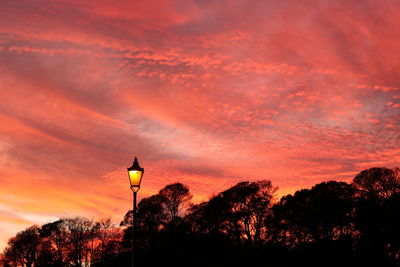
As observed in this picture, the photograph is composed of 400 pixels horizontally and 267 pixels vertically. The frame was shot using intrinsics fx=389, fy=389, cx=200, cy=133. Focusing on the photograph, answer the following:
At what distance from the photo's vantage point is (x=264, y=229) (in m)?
72.8

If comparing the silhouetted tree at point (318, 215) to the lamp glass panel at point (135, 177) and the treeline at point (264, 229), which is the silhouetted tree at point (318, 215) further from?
the lamp glass panel at point (135, 177)

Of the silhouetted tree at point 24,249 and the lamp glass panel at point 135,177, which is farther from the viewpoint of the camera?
the silhouetted tree at point 24,249

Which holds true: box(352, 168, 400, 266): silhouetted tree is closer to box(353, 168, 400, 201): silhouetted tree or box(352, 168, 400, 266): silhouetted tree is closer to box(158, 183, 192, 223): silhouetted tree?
box(353, 168, 400, 201): silhouetted tree

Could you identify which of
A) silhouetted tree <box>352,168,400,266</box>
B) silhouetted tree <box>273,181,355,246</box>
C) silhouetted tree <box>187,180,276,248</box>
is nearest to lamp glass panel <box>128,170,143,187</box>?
silhouetted tree <box>352,168,400,266</box>

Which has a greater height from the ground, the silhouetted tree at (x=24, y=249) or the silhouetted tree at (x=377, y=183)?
the silhouetted tree at (x=377, y=183)

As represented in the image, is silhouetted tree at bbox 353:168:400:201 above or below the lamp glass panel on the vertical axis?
above

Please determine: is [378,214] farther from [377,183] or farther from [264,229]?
[264,229]


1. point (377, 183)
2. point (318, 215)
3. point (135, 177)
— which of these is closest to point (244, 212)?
point (318, 215)

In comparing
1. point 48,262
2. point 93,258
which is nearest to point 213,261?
point 93,258

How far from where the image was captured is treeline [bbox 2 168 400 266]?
58.7 m

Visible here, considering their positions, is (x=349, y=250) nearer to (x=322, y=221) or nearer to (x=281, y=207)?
(x=322, y=221)

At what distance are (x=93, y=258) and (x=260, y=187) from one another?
43591mm

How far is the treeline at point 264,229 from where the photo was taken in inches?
2312

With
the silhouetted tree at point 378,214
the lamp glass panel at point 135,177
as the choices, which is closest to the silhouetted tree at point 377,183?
the silhouetted tree at point 378,214
